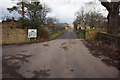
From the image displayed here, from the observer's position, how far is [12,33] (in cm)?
1063

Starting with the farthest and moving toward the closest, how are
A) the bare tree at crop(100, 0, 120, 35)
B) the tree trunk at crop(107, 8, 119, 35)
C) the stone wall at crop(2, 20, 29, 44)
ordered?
the stone wall at crop(2, 20, 29, 44), the tree trunk at crop(107, 8, 119, 35), the bare tree at crop(100, 0, 120, 35)

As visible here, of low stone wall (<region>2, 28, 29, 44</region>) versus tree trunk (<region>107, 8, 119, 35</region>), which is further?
low stone wall (<region>2, 28, 29, 44</region>)

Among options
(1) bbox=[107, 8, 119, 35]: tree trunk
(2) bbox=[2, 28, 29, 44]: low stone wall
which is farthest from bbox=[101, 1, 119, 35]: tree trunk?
(2) bbox=[2, 28, 29, 44]: low stone wall

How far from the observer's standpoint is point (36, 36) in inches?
503

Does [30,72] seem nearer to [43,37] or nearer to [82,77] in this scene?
[82,77]

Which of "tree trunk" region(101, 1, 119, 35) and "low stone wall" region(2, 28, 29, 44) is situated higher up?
"tree trunk" region(101, 1, 119, 35)

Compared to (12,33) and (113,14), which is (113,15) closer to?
(113,14)

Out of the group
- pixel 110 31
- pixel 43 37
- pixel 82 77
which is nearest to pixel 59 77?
pixel 82 77

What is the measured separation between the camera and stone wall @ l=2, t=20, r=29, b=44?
10117 mm

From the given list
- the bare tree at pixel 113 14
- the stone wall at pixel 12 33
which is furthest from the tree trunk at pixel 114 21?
the stone wall at pixel 12 33

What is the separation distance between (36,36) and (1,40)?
422 centimetres

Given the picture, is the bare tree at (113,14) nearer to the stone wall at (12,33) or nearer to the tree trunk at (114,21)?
the tree trunk at (114,21)

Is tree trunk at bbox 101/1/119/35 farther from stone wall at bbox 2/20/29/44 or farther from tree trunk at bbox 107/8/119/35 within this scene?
stone wall at bbox 2/20/29/44

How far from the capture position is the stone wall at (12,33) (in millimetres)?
10117
